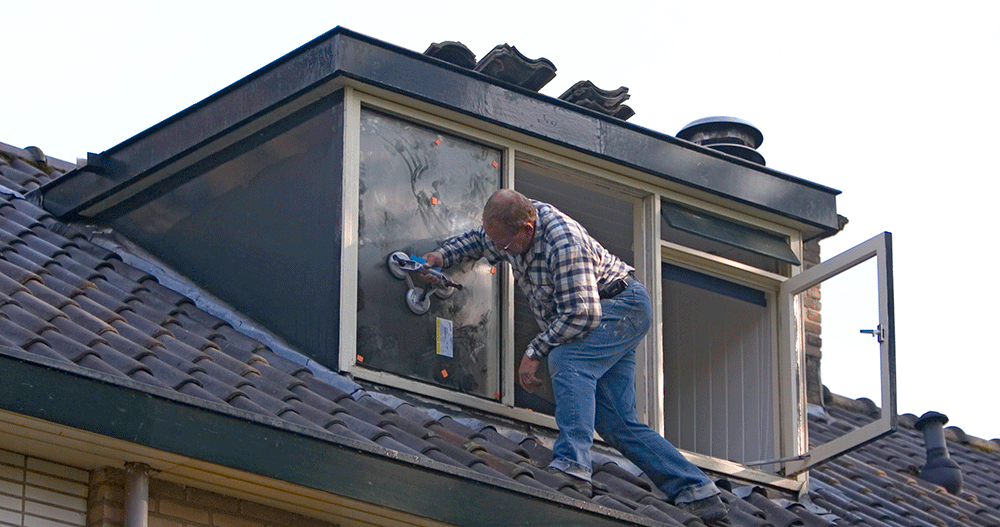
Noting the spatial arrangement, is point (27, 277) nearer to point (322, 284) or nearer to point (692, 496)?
point (322, 284)

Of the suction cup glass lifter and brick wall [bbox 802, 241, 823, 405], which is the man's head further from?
brick wall [bbox 802, 241, 823, 405]

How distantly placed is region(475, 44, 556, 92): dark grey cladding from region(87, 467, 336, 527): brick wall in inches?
121

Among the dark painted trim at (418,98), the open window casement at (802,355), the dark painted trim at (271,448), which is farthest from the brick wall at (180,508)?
the open window casement at (802,355)

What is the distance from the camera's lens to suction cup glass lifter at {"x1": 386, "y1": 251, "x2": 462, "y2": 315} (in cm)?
777

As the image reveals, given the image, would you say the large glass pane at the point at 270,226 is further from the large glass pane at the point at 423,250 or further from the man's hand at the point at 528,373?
the man's hand at the point at 528,373

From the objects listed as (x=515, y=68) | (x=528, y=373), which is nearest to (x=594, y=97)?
(x=515, y=68)

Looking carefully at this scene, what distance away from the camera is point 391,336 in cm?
766

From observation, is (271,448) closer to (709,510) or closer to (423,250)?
(423,250)

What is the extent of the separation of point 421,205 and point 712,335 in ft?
9.62

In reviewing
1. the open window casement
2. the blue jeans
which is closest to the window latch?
the open window casement

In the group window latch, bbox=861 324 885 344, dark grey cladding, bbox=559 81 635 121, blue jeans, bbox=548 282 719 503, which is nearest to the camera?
blue jeans, bbox=548 282 719 503

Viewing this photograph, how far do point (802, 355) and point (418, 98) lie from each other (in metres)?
3.11

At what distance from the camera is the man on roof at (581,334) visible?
24.3ft

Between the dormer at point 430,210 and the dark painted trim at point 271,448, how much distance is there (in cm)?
145
